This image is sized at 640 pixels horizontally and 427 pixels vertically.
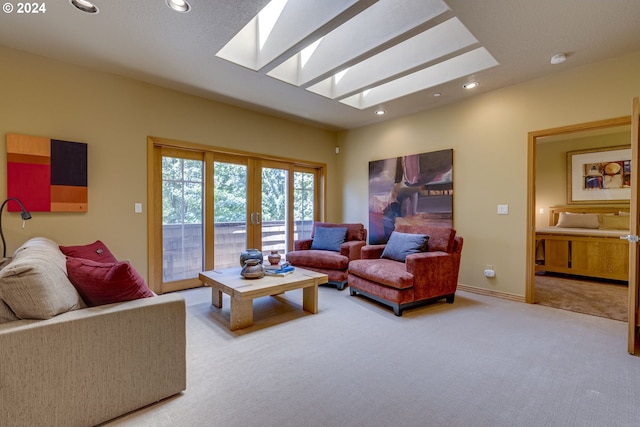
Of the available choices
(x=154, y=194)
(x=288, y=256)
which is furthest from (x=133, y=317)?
(x=288, y=256)

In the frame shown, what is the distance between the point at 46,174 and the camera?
2.89 metres

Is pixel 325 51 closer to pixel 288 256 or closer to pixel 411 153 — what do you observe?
pixel 411 153

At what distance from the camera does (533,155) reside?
3385mm

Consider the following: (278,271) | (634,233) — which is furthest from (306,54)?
(634,233)

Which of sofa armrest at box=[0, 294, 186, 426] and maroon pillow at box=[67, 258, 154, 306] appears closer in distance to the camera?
sofa armrest at box=[0, 294, 186, 426]

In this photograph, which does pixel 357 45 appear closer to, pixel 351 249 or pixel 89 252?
pixel 351 249

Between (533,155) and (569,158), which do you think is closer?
(533,155)

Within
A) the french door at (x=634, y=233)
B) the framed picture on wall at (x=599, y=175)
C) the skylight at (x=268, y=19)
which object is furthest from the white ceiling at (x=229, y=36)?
the framed picture on wall at (x=599, y=175)

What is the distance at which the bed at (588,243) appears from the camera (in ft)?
14.0

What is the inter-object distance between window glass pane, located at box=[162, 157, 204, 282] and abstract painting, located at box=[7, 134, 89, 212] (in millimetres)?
883

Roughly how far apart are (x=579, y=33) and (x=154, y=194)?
4760 millimetres

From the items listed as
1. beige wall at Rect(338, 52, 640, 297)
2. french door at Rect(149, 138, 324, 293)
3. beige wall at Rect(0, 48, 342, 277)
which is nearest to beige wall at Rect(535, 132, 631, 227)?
beige wall at Rect(338, 52, 640, 297)

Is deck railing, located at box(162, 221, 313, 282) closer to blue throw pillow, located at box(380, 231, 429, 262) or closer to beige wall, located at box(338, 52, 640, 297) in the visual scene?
blue throw pillow, located at box(380, 231, 429, 262)

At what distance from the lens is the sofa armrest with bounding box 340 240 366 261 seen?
13.6 feet
